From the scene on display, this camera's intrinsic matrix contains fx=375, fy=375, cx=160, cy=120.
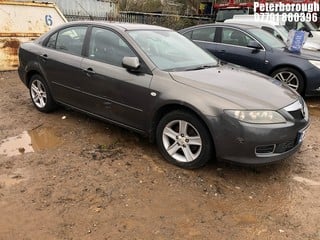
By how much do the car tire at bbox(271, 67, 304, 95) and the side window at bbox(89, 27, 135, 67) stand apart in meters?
4.00

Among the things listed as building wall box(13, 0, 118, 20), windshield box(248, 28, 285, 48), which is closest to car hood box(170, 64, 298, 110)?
windshield box(248, 28, 285, 48)

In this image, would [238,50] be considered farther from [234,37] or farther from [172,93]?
[172,93]

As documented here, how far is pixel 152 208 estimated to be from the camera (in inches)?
137

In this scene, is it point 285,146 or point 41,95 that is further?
point 41,95

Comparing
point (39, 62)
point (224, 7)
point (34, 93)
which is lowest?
point (34, 93)

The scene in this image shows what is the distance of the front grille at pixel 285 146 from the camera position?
3879 mm

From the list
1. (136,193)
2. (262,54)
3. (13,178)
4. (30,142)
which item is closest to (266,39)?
(262,54)

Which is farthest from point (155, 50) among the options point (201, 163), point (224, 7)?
point (224, 7)

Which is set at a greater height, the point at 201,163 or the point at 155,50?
the point at 155,50

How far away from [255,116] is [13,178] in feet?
8.54

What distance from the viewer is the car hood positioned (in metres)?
3.89

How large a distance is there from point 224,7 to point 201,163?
12.8 m

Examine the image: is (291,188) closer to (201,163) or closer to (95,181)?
(201,163)

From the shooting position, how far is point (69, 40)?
18.0 ft
